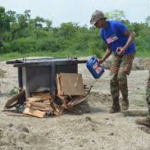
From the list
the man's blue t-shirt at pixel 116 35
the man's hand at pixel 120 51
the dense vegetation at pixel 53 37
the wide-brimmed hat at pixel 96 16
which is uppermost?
the wide-brimmed hat at pixel 96 16

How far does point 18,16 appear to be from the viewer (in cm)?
5547

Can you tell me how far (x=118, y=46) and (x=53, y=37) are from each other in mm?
40468

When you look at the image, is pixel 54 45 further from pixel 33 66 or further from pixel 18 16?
pixel 33 66

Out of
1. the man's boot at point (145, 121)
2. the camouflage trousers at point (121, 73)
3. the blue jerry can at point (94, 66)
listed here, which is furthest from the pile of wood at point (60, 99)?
the man's boot at point (145, 121)

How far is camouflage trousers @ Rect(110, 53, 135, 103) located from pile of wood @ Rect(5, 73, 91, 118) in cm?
77

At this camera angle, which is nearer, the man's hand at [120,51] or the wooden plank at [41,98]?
the man's hand at [120,51]

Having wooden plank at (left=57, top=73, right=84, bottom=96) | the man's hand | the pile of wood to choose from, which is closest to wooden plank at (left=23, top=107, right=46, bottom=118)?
the pile of wood

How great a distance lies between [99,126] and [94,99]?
3.68m

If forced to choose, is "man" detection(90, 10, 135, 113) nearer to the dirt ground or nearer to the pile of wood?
the dirt ground

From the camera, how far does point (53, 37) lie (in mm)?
48938

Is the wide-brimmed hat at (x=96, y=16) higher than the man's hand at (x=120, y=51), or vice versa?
the wide-brimmed hat at (x=96, y=16)

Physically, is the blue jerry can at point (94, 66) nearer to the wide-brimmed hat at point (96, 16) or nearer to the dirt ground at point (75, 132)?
the dirt ground at point (75, 132)

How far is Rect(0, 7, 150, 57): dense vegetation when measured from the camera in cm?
3838

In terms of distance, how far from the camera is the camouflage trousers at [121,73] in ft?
28.0
